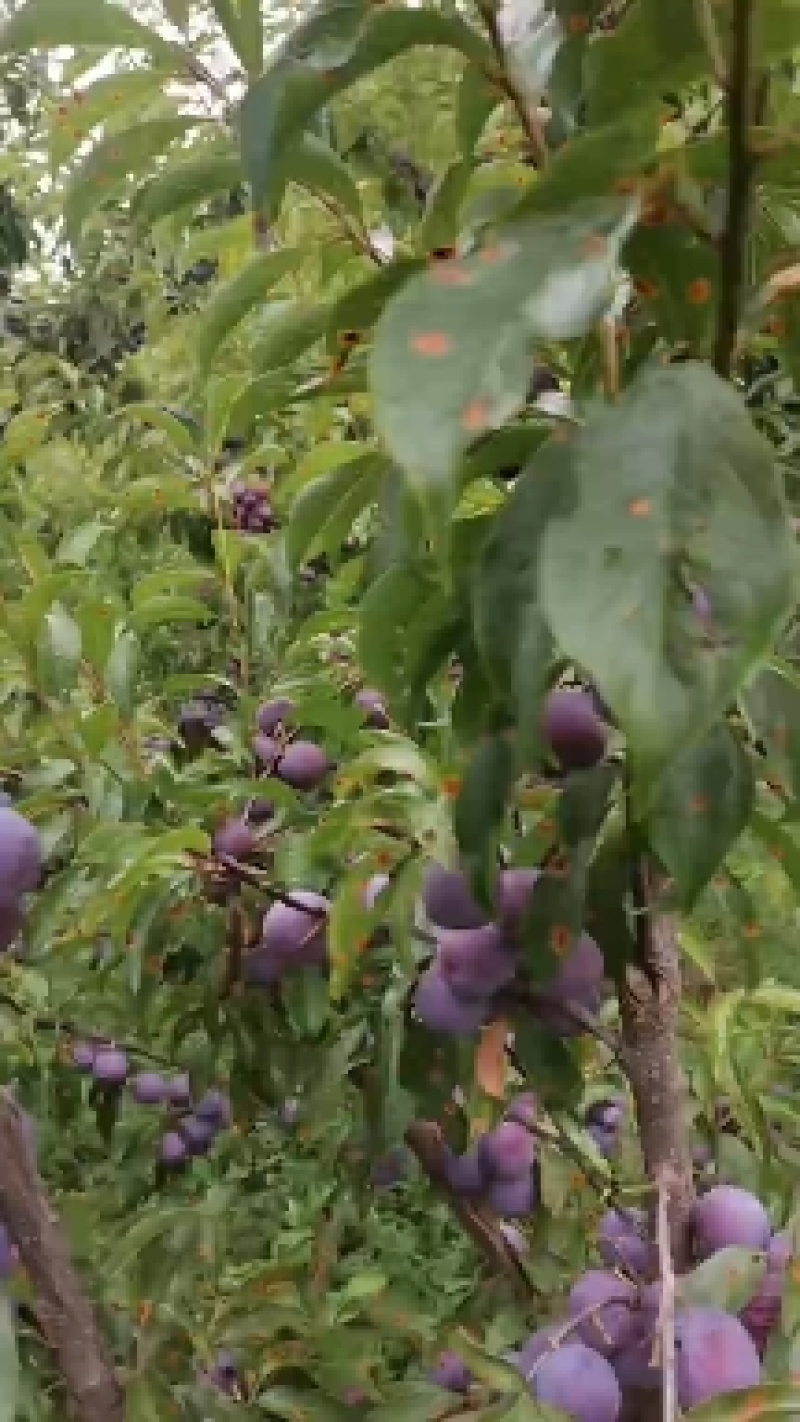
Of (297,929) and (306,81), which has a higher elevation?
(306,81)

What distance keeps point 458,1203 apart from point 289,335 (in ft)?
2.23

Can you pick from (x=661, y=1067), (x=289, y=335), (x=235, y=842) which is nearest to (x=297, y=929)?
(x=235, y=842)

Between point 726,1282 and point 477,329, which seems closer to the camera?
point 477,329

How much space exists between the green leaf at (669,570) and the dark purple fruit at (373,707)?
0.94 meters

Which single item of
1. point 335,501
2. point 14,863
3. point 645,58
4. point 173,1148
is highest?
point 645,58

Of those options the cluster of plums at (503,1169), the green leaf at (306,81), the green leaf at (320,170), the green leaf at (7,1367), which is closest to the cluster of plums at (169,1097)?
the cluster of plums at (503,1169)

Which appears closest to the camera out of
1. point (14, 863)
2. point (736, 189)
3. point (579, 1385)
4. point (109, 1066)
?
point (736, 189)

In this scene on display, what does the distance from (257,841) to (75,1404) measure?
0.41m

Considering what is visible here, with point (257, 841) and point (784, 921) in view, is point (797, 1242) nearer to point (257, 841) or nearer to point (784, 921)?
point (257, 841)

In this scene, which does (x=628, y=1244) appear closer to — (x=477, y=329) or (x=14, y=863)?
(x=14, y=863)

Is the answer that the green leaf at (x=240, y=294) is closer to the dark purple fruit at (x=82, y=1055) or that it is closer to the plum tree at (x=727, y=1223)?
the plum tree at (x=727, y=1223)

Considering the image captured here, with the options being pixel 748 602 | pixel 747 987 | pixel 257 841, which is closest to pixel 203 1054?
pixel 257 841

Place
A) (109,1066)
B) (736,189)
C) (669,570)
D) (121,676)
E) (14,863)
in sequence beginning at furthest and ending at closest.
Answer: (109,1066) → (121,676) → (14,863) → (736,189) → (669,570)

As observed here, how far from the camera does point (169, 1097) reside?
1860 millimetres
